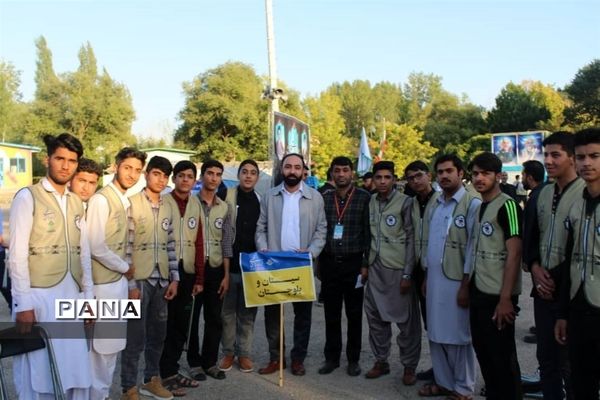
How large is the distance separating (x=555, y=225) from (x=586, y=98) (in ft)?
140

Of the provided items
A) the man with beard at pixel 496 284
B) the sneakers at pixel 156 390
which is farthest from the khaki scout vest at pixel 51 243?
the man with beard at pixel 496 284

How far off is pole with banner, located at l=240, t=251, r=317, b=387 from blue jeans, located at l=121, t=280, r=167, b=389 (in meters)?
0.87

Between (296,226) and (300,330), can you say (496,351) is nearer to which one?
(300,330)

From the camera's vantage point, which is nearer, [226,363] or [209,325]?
[209,325]

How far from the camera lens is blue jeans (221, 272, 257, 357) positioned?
5590mm

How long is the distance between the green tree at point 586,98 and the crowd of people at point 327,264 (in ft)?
133

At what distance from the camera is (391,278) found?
5211mm

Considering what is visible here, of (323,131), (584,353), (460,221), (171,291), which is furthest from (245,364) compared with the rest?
(323,131)

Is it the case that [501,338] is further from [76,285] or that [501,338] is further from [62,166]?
[62,166]

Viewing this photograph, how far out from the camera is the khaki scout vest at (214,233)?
525cm

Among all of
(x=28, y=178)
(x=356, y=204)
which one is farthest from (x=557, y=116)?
(x=356, y=204)

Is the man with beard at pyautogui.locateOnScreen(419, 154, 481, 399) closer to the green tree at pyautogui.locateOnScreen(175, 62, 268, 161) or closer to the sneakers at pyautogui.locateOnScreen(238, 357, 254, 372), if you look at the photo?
the sneakers at pyautogui.locateOnScreen(238, 357, 254, 372)

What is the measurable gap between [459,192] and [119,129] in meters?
40.4

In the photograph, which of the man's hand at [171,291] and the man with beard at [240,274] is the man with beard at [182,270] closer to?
the man's hand at [171,291]
